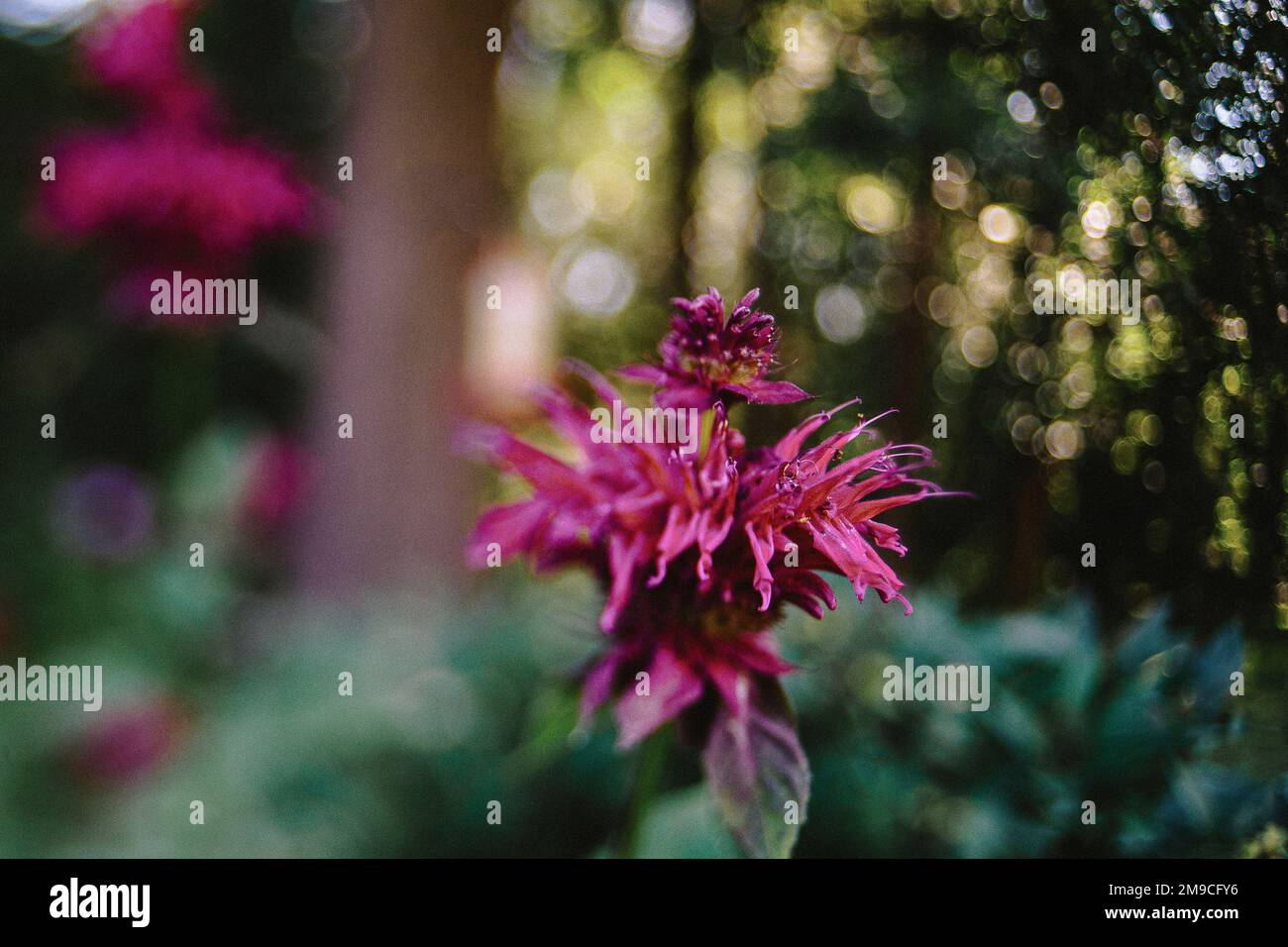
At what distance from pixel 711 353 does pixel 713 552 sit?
127mm

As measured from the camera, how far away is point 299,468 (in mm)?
1427

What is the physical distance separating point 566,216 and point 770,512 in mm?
2073

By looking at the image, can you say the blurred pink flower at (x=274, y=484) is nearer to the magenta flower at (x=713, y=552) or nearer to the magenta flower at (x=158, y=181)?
the magenta flower at (x=158, y=181)

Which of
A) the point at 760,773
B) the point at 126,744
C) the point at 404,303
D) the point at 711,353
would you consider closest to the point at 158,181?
the point at 404,303

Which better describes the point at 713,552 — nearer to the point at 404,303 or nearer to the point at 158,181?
the point at 158,181

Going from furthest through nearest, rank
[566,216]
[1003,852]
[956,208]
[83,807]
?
[566,216] → [956,208] → [83,807] → [1003,852]

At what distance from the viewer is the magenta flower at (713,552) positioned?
499mm

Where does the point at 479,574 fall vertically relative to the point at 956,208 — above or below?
below

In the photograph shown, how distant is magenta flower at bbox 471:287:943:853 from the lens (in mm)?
499

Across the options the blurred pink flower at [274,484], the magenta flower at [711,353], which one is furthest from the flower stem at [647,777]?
the blurred pink flower at [274,484]

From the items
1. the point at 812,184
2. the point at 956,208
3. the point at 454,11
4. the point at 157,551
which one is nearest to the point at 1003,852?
the point at 956,208

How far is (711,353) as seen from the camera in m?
0.49

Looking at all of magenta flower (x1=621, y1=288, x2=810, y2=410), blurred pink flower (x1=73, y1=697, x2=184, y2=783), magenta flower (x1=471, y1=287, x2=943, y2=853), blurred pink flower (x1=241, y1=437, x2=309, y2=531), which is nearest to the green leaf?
magenta flower (x1=471, y1=287, x2=943, y2=853)
